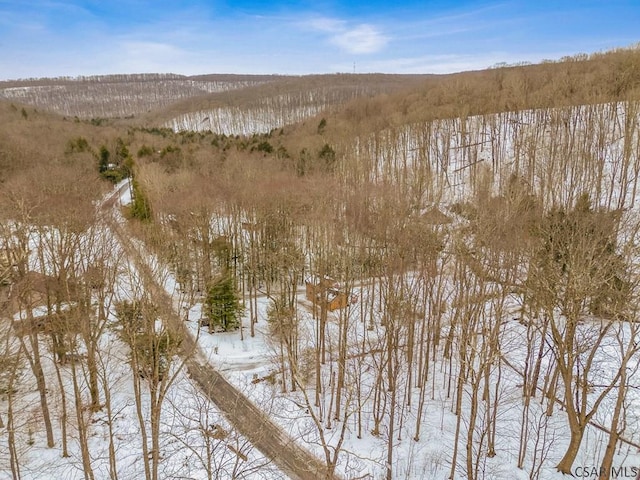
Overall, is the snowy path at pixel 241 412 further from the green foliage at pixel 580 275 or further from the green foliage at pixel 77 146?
the green foliage at pixel 77 146

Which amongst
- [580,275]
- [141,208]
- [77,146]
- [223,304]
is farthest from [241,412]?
[77,146]

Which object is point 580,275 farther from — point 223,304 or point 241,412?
point 223,304

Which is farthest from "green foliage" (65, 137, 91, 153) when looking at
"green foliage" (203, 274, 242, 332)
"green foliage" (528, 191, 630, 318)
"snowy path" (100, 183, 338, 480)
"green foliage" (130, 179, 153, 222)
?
"green foliage" (528, 191, 630, 318)

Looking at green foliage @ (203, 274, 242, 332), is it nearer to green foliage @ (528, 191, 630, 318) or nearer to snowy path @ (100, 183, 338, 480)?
snowy path @ (100, 183, 338, 480)

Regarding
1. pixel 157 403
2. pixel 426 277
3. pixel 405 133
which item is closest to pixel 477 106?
pixel 405 133

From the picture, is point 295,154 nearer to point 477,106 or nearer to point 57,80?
point 477,106

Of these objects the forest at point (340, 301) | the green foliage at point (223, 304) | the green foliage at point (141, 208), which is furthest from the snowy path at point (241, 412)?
the green foliage at point (141, 208)
